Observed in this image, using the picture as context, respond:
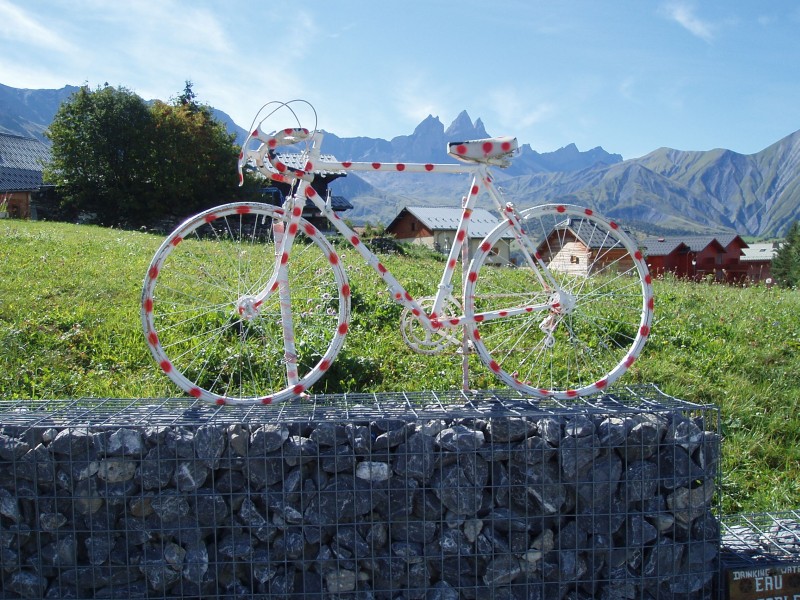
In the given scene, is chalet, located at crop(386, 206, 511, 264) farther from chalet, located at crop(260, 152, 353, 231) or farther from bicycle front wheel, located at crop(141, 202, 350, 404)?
bicycle front wheel, located at crop(141, 202, 350, 404)

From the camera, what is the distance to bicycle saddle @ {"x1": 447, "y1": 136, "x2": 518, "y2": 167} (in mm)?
4133

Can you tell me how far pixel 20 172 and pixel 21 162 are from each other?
5.41 meters

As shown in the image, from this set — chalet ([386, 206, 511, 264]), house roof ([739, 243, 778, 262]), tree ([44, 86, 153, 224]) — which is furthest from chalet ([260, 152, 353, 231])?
house roof ([739, 243, 778, 262])

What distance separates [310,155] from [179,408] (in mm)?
1725

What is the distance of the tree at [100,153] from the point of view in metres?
25.1

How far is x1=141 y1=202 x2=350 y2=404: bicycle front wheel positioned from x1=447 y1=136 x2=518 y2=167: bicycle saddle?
100 centimetres

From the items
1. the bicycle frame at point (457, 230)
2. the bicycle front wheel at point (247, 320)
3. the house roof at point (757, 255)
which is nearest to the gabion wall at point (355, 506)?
the bicycle front wheel at point (247, 320)

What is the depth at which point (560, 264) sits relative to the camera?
4602 mm

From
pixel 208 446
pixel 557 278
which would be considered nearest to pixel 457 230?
pixel 557 278

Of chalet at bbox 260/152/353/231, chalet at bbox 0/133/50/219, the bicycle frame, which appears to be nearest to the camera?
the bicycle frame

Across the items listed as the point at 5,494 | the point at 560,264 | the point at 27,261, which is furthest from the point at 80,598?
the point at 27,261

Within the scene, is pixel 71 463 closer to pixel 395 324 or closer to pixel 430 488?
pixel 430 488

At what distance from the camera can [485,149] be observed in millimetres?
4137

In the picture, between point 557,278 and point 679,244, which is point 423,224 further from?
point 557,278
